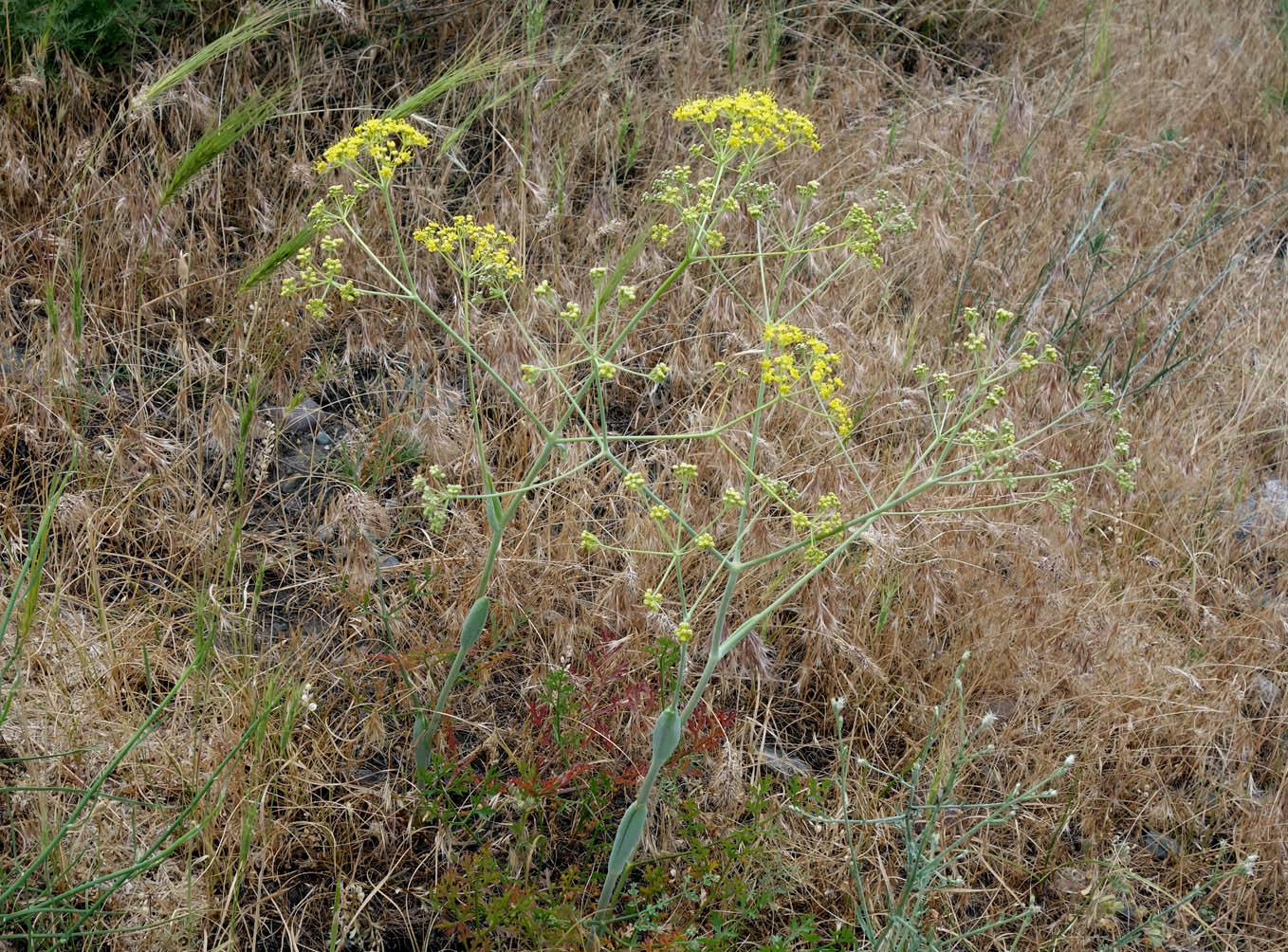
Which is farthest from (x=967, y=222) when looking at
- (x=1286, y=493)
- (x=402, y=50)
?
(x=402, y=50)

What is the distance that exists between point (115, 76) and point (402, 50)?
88 cm

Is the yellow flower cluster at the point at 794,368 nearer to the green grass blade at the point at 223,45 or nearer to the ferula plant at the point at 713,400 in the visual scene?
the ferula plant at the point at 713,400

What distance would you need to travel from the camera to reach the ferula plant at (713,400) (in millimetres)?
1617

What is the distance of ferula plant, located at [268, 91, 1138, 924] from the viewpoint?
63.7 inches

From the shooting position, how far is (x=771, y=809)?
7.03ft

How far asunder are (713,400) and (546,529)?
2.16ft

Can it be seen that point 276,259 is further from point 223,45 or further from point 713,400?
point 713,400

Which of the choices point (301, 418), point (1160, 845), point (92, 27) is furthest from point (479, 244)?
point (92, 27)

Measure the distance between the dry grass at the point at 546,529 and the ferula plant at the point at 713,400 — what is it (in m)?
0.08

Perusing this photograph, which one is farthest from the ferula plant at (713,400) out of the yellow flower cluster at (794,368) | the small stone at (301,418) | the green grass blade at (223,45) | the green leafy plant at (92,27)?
the green leafy plant at (92,27)

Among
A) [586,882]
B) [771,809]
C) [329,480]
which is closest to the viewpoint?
[586,882]

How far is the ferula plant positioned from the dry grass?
0.25ft

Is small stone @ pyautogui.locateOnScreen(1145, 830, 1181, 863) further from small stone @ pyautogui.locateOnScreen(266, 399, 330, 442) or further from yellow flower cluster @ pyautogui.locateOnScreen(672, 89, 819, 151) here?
small stone @ pyautogui.locateOnScreen(266, 399, 330, 442)

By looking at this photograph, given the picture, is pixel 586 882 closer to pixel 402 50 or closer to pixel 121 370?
pixel 121 370
